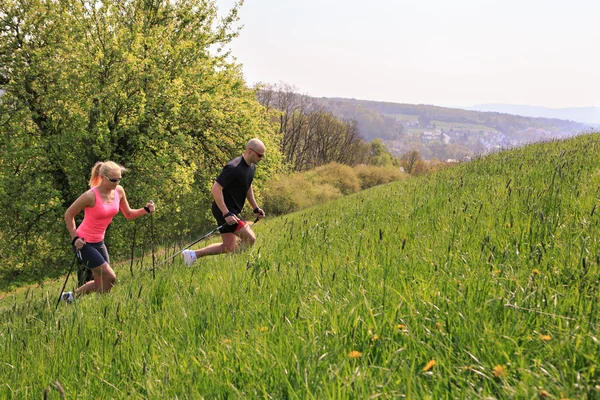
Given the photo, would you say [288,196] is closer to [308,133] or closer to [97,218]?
[308,133]

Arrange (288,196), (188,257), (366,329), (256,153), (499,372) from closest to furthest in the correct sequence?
(499,372) → (366,329) → (188,257) → (256,153) → (288,196)

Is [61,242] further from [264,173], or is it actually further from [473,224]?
[473,224]

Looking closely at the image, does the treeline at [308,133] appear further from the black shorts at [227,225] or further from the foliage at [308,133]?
the black shorts at [227,225]

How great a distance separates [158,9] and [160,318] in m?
20.2

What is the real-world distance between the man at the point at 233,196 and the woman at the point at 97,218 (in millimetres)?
1078

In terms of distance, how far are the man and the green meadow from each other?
2.35m

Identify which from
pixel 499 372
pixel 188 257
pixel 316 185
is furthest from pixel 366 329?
pixel 316 185

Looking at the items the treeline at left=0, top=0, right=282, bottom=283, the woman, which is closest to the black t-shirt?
the woman

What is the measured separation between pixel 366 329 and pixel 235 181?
4515 mm

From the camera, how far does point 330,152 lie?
75.1 meters

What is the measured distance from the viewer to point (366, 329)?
71.5 inches

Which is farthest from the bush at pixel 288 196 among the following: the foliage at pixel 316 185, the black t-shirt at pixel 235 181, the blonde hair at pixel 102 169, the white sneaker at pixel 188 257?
the white sneaker at pixel 188 257

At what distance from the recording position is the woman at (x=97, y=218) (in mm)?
4949

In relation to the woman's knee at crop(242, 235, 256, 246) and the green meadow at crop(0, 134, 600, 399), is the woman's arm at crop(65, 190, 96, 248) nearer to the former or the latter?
the green meadow at crop(0, 134, 600, 399)
